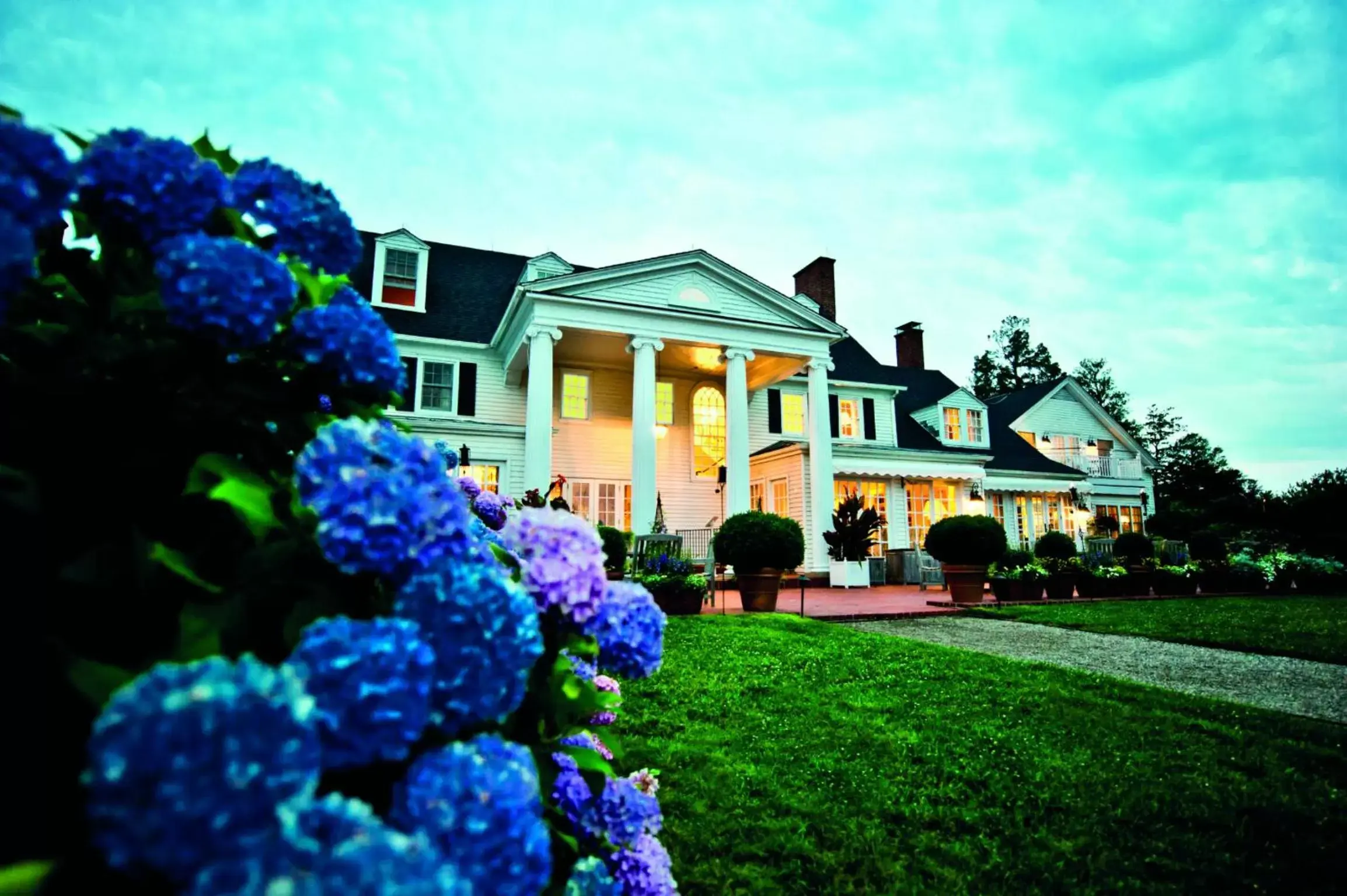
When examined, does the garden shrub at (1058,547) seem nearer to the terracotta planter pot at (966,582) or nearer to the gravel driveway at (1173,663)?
the terracotta planter pot at (966,582)

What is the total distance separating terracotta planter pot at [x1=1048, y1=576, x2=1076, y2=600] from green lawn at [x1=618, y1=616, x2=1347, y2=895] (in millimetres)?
9310

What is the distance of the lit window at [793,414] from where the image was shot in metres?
20.1

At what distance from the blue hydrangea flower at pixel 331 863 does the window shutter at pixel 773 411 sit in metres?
19.6

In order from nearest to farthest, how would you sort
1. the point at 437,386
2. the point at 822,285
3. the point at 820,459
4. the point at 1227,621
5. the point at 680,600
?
the point at 1227,621, the point at 680,600, the point at 820,459, the point at 437,386, the point at 822,285

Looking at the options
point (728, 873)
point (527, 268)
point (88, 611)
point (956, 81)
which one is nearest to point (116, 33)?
Answer: point (88, 611)

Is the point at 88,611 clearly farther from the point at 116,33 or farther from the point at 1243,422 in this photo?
the point at 1243,422

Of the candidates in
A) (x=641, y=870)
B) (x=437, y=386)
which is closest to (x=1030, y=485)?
(x=437, y=386)

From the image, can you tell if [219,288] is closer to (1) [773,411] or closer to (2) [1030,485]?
(1) [773,411]

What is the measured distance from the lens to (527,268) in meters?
17.7

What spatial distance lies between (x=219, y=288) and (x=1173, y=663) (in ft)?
27.4

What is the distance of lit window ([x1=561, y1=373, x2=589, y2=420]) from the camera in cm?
1723

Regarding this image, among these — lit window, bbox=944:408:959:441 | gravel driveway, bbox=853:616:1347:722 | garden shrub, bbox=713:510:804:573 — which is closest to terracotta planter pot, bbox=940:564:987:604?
gravel driveway, bbox=853:616:1347:722

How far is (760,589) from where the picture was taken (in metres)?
10.2

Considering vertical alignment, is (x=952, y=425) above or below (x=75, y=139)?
above
